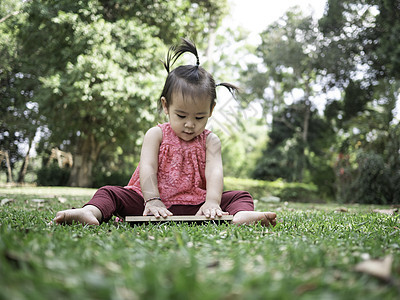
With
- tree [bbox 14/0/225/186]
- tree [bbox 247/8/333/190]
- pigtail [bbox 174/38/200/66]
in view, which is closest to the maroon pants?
pigtail [bbox 174/38/200/66]

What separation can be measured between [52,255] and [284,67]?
66.2 ft

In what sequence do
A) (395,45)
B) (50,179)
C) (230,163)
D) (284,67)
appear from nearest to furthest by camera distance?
(395,45)
(50,179)
(284,67)
(230,163)

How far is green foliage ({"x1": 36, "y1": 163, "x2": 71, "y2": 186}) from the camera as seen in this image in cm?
1494

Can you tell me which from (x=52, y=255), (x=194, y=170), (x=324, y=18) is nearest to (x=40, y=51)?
(x=324, y=18)

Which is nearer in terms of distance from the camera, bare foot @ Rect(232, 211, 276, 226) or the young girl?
bare foot @ Rect(232, 211, 276, 226)

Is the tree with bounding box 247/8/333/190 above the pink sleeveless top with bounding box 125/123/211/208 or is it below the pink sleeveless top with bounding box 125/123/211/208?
above

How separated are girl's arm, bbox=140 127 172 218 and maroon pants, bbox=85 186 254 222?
0.54 feet

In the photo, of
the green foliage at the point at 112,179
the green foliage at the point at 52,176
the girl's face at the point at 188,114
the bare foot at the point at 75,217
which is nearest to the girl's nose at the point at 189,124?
the girl's face at the point at 188,114

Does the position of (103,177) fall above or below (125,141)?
below

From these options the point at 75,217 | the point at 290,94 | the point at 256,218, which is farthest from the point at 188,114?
the point at 290,94

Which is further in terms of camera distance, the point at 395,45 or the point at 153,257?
the point at 395,45

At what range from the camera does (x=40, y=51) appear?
553 inches

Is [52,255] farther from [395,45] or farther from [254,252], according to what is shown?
[395,45]

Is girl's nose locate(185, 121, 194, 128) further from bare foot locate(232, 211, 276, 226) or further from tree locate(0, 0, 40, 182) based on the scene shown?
tree locate(0, 0, 40, 182)
